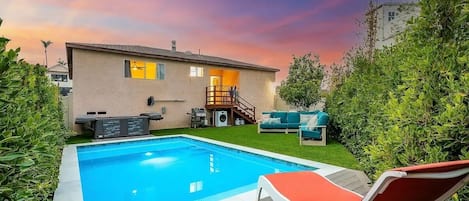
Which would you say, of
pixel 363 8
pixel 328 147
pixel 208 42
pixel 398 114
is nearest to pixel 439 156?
pixel 398 114

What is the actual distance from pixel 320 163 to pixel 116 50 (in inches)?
435

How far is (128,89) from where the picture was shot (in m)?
13.9

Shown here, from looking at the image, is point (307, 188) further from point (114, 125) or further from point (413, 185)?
point (114, 125)

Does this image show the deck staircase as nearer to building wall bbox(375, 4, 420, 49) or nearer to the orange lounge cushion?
building wall bbox(375, 4, 420, 49)

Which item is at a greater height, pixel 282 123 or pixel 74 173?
pixel 282 123

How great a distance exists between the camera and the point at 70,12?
11891mm

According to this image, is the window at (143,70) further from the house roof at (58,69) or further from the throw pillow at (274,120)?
the house roof at (58,69)

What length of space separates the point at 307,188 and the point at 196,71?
48.0 ft

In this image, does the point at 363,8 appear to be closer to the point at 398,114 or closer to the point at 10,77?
the point at 398,114

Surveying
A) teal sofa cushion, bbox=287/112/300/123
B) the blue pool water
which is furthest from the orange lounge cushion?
teal sofa cushion, bbox=287/112/300/123

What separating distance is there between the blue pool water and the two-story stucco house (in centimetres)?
375

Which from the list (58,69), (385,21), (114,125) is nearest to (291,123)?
(385,21)

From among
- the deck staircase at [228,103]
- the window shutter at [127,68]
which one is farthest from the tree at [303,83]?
the window shutter at [127,68]

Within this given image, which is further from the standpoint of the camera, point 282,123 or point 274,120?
point 282,123
